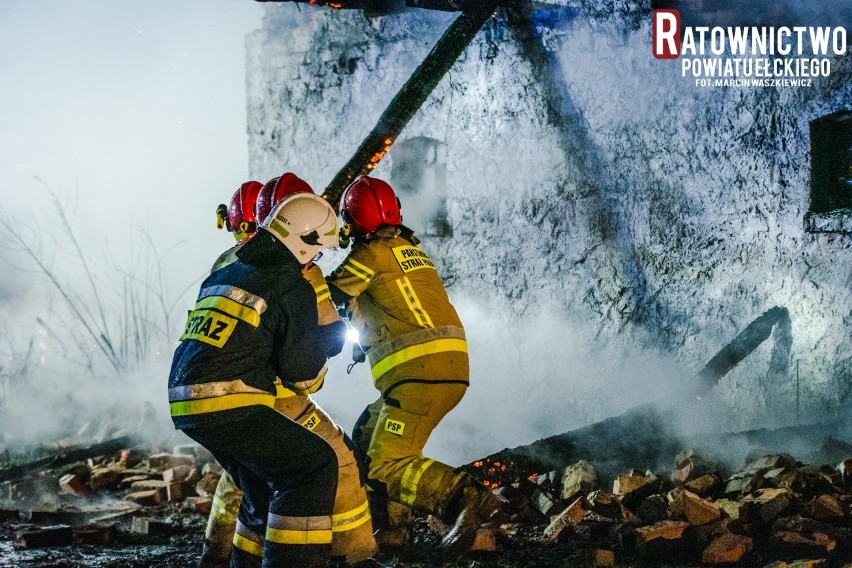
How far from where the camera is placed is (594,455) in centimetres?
634

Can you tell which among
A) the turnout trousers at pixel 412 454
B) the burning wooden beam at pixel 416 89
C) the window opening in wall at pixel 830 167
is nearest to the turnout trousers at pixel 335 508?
the turnout trousers at pixel 412 454

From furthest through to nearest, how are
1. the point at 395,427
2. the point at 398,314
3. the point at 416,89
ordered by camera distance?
the point at 416,89, the point at 398,314, the point at 395,427

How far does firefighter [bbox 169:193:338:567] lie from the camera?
12.0 feet

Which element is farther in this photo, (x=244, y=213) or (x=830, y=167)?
(x=830, y=167)

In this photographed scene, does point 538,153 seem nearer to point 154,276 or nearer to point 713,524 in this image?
point 713,524

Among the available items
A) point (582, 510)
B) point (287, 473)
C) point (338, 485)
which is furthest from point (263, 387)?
point (582, 510)

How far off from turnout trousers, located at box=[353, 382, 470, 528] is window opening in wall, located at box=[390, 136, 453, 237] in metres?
4.06

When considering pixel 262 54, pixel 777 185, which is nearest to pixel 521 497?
pixel 777 185

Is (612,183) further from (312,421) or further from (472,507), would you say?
(312,421)

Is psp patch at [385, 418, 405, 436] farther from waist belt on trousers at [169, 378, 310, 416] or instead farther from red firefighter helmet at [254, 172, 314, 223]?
red firefighter helmet at [254, 172, 314, 223]

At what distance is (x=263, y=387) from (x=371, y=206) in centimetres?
154

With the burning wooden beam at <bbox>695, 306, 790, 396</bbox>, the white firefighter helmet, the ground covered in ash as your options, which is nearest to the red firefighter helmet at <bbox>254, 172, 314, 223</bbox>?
the white firefighter helmet

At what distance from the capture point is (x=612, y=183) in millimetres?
7371

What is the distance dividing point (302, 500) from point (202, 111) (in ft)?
31.5
